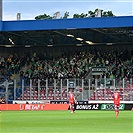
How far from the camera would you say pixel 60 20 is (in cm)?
4816

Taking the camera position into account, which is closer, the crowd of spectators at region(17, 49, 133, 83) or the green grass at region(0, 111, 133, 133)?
the green grass at region(0, 111, 133, 133)

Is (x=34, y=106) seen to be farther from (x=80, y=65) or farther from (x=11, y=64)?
(x=11, y=64)

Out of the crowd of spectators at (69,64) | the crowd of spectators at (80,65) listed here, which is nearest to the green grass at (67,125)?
the crowd of spectators at (80,65)

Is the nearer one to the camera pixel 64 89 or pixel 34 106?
pixel 34 106

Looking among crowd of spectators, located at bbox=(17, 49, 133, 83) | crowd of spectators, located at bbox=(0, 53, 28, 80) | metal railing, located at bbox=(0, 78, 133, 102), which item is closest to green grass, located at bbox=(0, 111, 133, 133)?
metal railing, located at bbox=(0, 78, 133, 102)

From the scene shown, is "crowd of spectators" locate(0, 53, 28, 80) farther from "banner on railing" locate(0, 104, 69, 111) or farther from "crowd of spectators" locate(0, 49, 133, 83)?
"banner on railing" locate(0, 104, 69, 111)

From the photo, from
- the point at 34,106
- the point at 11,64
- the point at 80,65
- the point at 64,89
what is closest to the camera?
the point at 34,106

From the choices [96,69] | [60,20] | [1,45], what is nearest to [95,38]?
[96,69]

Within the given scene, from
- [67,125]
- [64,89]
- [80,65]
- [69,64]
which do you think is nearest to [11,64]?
[69,64]

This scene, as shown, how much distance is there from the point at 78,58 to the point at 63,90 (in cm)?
1003

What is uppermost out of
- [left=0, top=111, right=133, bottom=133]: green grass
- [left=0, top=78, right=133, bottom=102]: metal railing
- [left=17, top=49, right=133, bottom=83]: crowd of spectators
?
[left=17, top=49, right=133, bottom=83]: crowd of spectators

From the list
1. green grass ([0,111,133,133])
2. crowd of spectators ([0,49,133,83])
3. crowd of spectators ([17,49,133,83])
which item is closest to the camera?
green grass ([0,111,133,133])

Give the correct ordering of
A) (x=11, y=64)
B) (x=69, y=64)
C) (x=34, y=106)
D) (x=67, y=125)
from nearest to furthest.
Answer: (x=67, y=125) < (x=34, y=106) < (x=69, y=64) < (x=11, y=64)

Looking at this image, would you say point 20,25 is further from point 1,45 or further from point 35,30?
point 1,45
